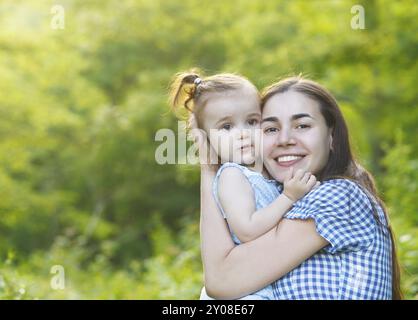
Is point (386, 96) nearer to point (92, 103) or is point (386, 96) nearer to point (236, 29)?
point (236, 29)

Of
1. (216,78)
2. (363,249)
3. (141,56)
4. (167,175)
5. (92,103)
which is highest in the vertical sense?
(141,56)

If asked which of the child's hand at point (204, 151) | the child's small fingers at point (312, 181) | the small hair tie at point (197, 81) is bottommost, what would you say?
the child's small fingers at point (312, 181)

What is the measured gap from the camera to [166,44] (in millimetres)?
12727

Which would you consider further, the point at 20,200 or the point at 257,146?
the point at 20,200

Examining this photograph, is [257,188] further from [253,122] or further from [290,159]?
[253,122]

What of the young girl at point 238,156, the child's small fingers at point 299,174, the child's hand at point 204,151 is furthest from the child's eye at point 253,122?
the child's small fingers at point 299,174

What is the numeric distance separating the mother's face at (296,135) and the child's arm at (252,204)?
72 mm

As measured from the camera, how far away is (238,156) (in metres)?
2.28

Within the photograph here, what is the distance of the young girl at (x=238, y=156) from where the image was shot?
207cm

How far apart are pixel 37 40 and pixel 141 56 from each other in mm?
2842

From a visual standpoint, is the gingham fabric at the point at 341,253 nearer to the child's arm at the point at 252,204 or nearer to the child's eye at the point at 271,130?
the child's arm at the point at 252,204

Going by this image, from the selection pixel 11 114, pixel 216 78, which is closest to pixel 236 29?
pixel 11 114

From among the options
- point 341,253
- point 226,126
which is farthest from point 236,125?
point 341,253
